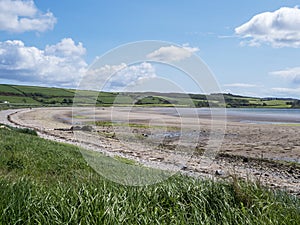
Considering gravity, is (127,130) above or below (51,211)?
below

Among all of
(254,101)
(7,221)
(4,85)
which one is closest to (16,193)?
(7,221)

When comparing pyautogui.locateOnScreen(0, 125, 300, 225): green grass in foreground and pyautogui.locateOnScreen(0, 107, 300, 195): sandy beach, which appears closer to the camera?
pyautogui.locateOnScreen(0, 125, 300, 225): green grass in foreground

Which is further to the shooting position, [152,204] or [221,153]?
[221,153]

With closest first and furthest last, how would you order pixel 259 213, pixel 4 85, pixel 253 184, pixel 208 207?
pixel 259 213, pixel 208 207, pixel 253 184, pixel 4 85

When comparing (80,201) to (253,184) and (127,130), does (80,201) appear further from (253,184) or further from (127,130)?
(127,130)

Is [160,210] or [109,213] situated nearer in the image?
[109,213]

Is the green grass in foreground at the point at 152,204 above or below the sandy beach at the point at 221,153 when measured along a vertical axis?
above

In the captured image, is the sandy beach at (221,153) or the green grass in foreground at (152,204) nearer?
the green grass in foreground at (152,204)

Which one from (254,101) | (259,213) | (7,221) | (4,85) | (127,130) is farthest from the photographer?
(4,85)

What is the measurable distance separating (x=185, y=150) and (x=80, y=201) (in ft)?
83.0

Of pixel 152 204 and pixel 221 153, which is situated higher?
pixel 152 204

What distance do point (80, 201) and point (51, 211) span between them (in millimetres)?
519

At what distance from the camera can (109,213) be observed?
5.38 metres

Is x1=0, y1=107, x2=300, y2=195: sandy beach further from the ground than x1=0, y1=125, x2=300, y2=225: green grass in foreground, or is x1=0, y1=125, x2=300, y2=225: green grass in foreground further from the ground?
x1=0, y1=125, x2=300, y2=225: green grass in foreground
